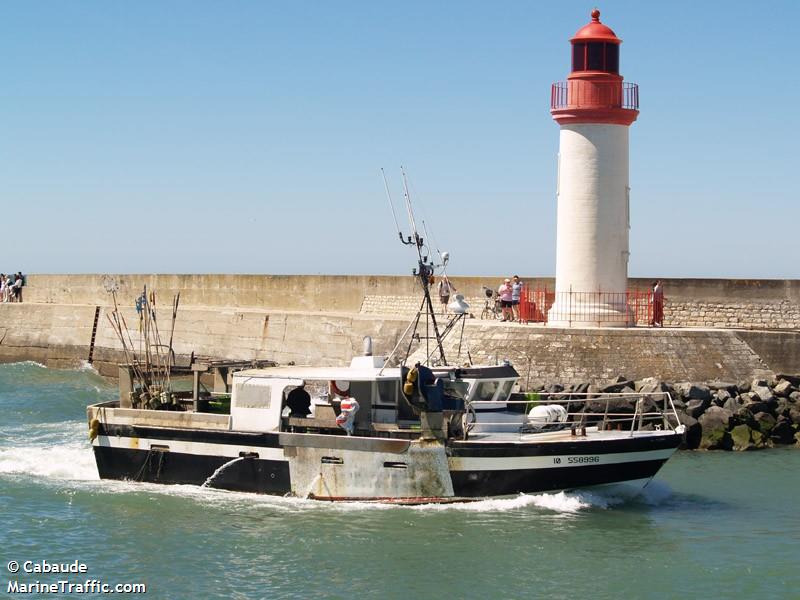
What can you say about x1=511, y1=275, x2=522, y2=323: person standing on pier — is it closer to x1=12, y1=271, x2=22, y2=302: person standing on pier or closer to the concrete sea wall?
the concrete sea wall

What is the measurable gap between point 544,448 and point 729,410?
580 cm

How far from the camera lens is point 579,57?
20.9m

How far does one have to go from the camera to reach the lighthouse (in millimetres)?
20844

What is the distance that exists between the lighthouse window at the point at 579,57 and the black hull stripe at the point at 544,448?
913 cm

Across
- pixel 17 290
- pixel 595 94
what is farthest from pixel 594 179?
pixel 17 290

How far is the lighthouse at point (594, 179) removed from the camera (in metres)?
20.8

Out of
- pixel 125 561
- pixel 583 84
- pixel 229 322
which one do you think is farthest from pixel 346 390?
pixel 229 322

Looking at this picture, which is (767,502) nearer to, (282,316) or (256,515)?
(256,515)

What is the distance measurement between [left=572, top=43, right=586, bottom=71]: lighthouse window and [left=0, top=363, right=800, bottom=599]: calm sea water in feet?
25.8

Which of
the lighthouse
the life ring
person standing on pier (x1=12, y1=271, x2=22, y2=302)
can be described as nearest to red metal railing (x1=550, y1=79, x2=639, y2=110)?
the lighthouse

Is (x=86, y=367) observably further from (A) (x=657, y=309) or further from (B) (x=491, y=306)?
(A) (x=657, y=309)

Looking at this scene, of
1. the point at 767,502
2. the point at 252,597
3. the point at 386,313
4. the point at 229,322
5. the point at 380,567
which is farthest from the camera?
the point at 229,322

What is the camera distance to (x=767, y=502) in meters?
14.5

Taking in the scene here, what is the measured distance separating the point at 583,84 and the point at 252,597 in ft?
40.6
